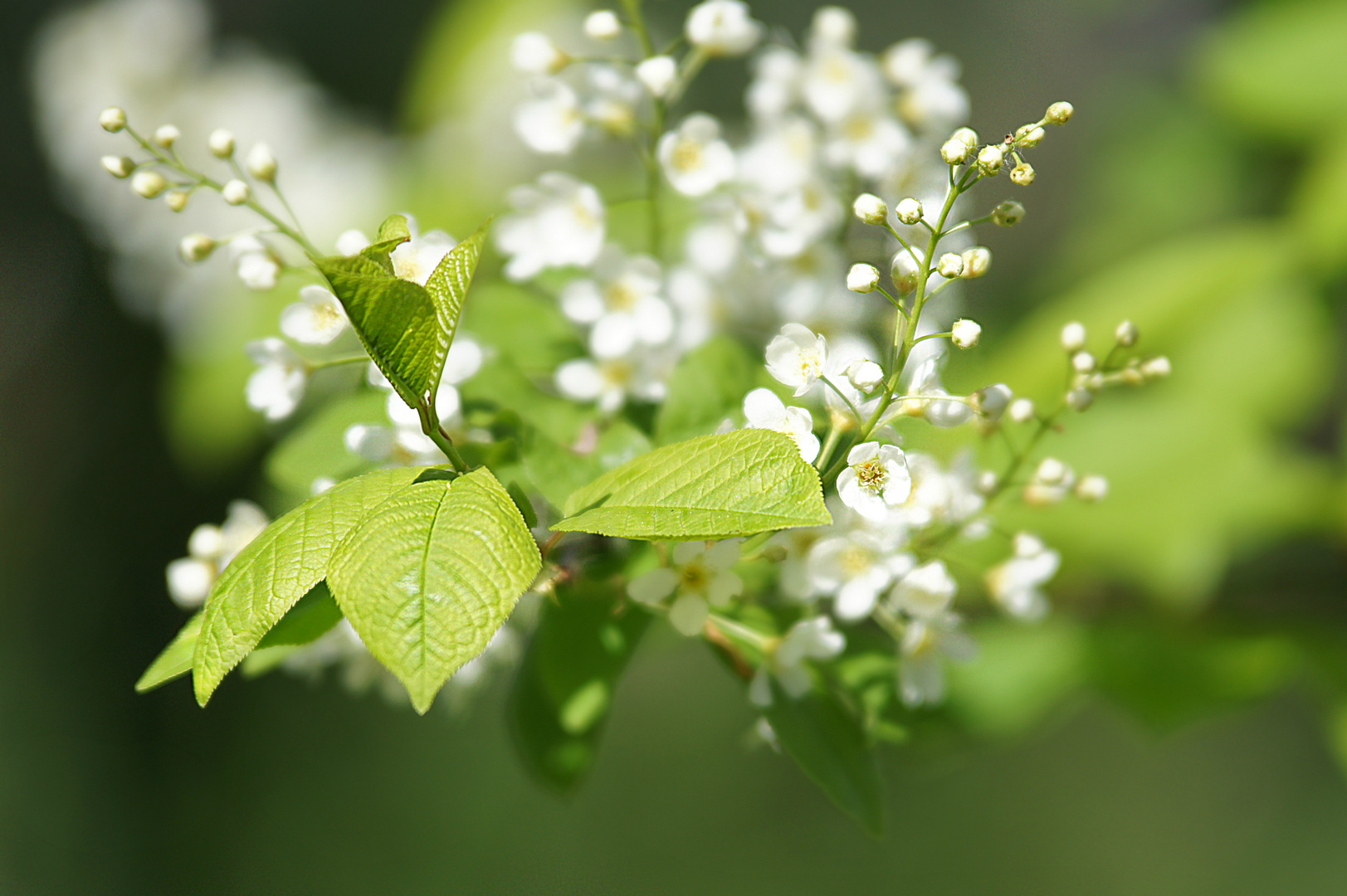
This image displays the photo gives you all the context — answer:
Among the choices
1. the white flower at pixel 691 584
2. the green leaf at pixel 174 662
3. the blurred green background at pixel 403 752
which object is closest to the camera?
the green leaf at pixel 174 662

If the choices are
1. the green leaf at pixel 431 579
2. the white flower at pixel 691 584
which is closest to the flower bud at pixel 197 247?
the green leaf at pixel 431 579

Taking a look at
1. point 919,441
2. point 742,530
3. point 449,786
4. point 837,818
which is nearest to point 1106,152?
point 919,441

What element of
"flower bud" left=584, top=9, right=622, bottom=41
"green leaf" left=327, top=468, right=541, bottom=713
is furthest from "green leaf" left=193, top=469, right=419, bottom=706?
"flower bud" left=584, top=9, right=622, bottom=41

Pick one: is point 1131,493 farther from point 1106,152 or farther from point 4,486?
point 4,486

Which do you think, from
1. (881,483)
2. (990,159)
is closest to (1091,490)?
(881,483)

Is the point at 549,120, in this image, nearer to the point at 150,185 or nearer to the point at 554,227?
the point at 554,227

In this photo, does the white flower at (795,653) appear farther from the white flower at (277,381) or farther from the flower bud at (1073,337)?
the white flower at (277,381)
